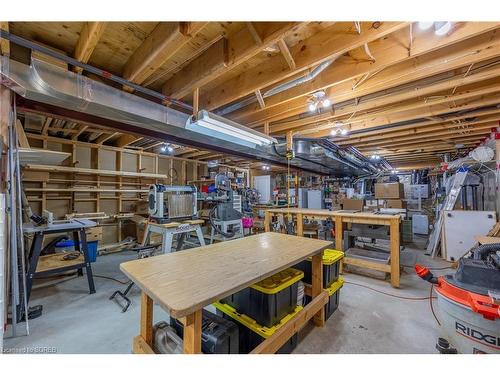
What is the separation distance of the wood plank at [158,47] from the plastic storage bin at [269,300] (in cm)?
184

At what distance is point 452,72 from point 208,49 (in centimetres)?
248

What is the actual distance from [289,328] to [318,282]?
639 mm

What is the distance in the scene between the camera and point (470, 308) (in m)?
1.30

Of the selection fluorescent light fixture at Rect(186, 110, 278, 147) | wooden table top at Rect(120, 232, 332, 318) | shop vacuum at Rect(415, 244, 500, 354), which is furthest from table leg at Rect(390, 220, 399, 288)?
fluorescent light fixture at Rect(186, 110, 278, 147)

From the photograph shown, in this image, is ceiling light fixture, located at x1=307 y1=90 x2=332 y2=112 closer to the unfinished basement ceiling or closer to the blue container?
the unfinished basement ceiling

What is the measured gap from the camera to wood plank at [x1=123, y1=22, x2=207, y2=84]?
1438mm

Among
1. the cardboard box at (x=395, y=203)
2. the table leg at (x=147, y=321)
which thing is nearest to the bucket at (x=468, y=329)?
the table leg at (x=147, y=321)

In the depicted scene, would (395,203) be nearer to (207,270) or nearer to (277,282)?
(277,282)

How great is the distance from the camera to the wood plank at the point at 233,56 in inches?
57.4

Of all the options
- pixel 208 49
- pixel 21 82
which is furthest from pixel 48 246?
pixel 208 49

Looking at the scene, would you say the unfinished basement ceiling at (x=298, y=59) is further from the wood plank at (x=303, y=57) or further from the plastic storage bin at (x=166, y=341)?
the plastic storage bin at (x=166, y=341)

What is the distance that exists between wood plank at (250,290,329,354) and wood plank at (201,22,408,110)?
2035mm

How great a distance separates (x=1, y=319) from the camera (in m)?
1.55

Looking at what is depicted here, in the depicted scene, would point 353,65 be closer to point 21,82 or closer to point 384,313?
point 384,313
